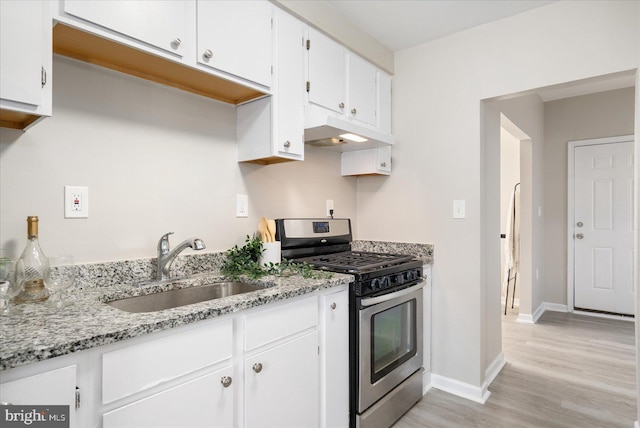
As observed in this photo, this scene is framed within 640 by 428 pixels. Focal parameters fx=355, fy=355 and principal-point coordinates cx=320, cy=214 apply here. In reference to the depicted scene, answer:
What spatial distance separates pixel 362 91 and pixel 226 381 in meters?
1.95

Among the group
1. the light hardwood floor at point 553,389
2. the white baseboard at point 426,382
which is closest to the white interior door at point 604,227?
the light hardwood floor at point 553,389

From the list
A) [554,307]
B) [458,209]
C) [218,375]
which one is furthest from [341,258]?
[554,307]

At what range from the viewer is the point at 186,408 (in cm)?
111

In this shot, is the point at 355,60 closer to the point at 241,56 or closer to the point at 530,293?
the point at 241,56

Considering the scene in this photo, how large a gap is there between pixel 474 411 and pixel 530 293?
87.9 inches

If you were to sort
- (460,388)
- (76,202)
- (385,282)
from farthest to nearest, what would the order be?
1. (460,388)
2. (385,282)
3. (76,202)

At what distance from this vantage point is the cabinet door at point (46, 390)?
79 cm

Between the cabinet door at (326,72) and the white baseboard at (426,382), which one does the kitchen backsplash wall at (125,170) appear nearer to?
the cabinet door at (326,72)

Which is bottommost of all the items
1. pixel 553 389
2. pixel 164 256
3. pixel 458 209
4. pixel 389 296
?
pixel 553 389

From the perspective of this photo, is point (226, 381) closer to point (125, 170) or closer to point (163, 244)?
point (163, 244)

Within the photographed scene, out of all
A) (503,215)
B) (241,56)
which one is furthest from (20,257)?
(503,215)

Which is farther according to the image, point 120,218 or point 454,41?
point 454,41

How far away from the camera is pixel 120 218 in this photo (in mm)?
1529

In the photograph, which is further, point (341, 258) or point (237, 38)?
point (341, 258)
